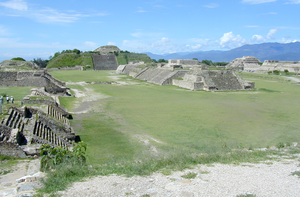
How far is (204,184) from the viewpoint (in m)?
5.80

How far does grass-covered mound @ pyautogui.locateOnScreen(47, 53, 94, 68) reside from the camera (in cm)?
5706

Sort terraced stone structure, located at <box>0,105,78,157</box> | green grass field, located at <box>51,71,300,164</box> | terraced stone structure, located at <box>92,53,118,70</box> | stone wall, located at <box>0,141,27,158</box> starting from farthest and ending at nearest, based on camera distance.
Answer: terraced stone structure, located at <box>92,53,118,70</box> → green grass field, located at <box>51,71,300,164</box> → terraced stone structure, located at <box>0,105,78,157</box> → stone wall, located at <box>0,141,27,158</box>

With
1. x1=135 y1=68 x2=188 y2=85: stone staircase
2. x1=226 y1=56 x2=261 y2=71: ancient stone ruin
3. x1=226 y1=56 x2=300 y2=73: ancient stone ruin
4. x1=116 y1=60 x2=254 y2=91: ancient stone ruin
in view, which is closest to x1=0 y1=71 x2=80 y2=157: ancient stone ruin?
x1=116 y1=60 x2=254 y2=91: ancient stone ruin

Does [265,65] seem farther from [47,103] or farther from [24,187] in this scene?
[24,187]

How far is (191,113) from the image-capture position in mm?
15977

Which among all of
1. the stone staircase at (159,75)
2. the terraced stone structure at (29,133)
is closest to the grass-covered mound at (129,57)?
the stone staircase at (159,75)

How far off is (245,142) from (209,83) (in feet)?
58.6

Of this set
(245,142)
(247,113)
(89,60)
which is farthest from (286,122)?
(89,60)

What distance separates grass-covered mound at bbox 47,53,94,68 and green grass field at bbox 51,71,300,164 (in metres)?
40.2

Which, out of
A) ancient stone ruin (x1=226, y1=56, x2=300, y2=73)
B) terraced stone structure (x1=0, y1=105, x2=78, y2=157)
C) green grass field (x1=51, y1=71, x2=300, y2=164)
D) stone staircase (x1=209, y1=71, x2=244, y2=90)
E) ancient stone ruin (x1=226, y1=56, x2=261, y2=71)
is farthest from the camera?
ancient stone ruin (x1=226, y1=56, x2=261, y2=71)

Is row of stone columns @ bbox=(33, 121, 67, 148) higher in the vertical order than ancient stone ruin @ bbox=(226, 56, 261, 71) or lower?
lower

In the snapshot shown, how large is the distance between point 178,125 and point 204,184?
7.45m

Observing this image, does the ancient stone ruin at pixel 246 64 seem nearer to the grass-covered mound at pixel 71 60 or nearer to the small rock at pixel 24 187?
the grass-covered mound at pixel 71 60

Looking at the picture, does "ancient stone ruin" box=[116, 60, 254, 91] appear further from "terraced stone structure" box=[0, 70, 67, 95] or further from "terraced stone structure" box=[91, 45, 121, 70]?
"terraced stone structure" box=[91, 45, 121, 70]
